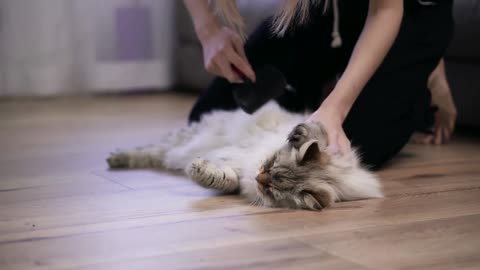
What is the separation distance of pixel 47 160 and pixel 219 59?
2.08 feet

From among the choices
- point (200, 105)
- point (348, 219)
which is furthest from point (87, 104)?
point (348, 219)

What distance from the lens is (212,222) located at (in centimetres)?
139

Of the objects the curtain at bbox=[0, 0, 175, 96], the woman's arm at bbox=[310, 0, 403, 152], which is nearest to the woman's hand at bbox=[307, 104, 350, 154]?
the woman's arm at bbox=[310, 0, 403, 152]

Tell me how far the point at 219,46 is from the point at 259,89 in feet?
0.55

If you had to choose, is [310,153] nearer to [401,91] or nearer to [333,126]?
[333,126]

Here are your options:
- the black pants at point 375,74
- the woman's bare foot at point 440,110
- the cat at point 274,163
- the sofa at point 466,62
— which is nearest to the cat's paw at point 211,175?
the cat at point 274,163

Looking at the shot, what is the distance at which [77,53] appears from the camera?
3689mm

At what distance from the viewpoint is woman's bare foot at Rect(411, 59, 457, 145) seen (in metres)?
2.17

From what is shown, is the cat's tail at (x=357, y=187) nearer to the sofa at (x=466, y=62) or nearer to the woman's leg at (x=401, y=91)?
the woman's leg at (x=401, y=91)

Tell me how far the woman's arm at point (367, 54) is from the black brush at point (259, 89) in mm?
289

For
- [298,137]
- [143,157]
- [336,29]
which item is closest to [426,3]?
[336,29]

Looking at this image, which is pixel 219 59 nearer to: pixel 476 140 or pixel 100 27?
pixel 476 140

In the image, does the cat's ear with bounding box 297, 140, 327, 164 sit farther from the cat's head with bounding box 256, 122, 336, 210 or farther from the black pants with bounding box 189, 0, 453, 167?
the black pants with bounding box 189, 0, 453, 167

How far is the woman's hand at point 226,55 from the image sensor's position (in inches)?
70.2
